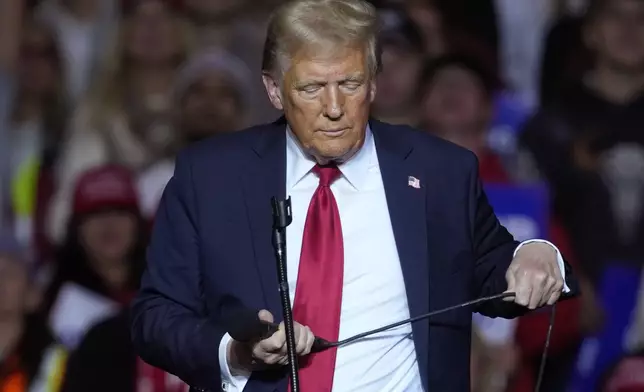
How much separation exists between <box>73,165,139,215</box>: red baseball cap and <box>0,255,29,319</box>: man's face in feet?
0.81

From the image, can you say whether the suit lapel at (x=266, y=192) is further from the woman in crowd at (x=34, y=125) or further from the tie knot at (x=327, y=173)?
the woman in crowd at (x=34, y=125)

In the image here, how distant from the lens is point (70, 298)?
398cm

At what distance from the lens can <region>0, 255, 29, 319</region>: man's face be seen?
157 inches

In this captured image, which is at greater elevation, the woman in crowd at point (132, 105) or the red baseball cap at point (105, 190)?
the woman in crowd at point (132, 105)

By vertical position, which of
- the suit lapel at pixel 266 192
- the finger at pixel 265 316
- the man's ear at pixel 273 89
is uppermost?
the man's ear at pixel 273 89

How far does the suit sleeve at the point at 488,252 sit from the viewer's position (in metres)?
2.01

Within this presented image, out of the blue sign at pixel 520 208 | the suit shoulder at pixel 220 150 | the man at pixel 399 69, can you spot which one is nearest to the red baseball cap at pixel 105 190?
the man at pixel 399 69

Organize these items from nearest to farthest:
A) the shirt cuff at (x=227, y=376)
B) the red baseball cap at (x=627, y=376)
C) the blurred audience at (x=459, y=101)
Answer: the shirt cuff at (x=227, y=376), the red baseball cap at (x=627, y=376), the blurred audience at (x=459, y=101)

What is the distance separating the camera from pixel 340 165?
6.70ft

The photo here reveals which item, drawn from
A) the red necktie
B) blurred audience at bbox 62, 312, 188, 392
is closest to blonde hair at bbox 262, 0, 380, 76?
the red necktie

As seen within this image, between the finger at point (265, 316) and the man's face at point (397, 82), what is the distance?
89.3 inches

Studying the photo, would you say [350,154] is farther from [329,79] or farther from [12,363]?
[12,363]

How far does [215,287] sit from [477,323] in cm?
194

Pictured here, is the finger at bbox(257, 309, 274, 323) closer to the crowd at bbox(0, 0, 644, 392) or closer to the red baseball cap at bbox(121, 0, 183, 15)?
the crowd at bbox(0, 0, 644, 392)
